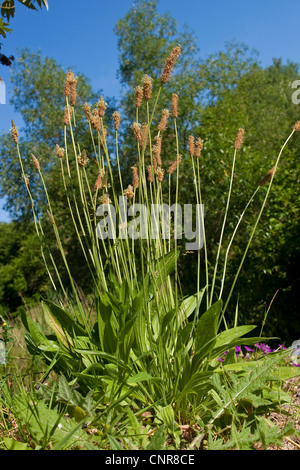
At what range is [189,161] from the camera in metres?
6.26

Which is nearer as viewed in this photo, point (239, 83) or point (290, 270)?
point (290, 270)

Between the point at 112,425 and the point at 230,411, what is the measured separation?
46 centimetres

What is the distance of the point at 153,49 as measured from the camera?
978 centimetres

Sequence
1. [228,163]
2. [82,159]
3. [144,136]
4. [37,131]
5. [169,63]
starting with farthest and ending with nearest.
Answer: [37,131] → [228,163] → [82,159] → [144,136] → [169,63]

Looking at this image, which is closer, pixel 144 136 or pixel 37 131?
pixel 144 136

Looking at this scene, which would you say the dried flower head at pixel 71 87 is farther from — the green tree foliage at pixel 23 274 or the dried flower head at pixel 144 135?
the green tree foliage at pixel 23 274

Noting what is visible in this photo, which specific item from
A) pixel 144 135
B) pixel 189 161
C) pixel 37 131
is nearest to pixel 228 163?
pixel 189 161

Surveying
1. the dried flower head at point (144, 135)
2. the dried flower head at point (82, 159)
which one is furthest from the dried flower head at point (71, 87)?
the dried flower head at point (144, 135)

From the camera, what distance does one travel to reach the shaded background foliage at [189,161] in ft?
16.4

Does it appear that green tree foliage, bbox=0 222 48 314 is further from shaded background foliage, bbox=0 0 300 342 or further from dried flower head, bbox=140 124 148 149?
dried flower head, bbox=140 124 148 149

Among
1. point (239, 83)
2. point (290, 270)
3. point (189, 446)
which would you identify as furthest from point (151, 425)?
point (239, 83)

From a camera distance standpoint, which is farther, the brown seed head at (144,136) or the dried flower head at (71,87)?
the dried flower head at (71,87)

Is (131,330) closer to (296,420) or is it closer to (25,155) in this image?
(296,420)

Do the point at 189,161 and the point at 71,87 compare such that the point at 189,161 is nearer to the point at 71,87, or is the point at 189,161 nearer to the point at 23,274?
the point at 71,87
